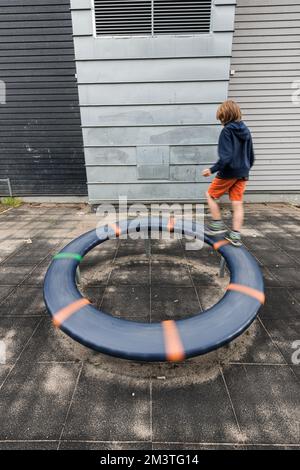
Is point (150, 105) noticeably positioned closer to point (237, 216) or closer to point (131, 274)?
point (237, 216)

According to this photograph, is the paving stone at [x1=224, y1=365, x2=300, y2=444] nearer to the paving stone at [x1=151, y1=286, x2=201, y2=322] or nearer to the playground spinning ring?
the playground spinning ring

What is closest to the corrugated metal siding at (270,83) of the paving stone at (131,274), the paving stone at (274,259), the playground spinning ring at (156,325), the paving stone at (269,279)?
the paving stone at (274,259)

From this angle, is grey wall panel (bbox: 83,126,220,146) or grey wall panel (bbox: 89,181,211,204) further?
grey wall panel (bbox: 89,181,211,204)

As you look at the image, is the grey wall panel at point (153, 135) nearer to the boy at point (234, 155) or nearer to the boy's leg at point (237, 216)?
the boy at point (234, 155)

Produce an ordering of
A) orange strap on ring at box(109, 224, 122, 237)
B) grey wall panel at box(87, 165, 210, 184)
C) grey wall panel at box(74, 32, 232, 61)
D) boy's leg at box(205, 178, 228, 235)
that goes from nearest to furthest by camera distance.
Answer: boy's leg at box(205, 178, 228, 235), orange strap on ring at box(109, 224, 122, 237), grey wall panel at box(74, 32, 232, 61), grey wall panel at box(87, 165, 210, 184)

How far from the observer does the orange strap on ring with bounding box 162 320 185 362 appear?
1877mm

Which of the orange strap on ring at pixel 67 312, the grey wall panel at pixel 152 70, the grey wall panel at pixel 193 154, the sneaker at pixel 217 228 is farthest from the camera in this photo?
the grey wall panel at pixel 193 154

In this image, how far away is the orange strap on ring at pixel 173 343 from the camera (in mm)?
1877

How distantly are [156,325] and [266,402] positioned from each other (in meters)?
1.03

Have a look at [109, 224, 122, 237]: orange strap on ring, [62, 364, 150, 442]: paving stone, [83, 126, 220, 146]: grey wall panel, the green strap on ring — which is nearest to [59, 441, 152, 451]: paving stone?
[62, 364, 150, 442]: paving stone

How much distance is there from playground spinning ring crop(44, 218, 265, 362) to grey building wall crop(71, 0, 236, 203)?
4142 millimetres

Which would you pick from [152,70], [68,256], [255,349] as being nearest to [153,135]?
[152,70]

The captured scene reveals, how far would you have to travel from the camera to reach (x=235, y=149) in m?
3.04

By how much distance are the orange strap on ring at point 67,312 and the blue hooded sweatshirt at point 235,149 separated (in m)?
2.21
